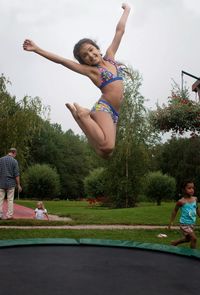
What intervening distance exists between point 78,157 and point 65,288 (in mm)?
30936

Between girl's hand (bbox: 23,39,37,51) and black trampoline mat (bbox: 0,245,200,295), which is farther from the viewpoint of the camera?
girl's hand (bbox: 23,39,37,51)

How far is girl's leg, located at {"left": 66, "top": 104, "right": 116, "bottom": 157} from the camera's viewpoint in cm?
254

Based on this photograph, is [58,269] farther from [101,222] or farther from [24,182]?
[24,182]

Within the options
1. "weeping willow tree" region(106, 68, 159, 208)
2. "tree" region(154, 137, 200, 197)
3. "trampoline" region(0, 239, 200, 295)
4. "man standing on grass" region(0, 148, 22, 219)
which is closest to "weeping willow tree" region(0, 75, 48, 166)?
"weeping willow tree" region(106, 68, 159, 208)

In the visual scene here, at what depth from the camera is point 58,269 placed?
2.24 m

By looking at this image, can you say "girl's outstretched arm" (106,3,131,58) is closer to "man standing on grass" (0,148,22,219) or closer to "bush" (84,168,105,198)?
"man standing on grass" (0,148,22,219)

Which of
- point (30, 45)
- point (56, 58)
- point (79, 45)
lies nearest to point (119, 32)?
point (79, 45)

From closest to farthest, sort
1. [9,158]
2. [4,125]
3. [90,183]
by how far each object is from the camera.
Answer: [9,158], [4,125], [90,183]

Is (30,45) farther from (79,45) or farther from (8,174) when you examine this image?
(8,174)

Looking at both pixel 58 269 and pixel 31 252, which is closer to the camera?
pixel 58 269

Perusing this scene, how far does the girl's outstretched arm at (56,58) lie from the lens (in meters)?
2.74

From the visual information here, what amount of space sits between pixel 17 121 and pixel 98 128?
876 centimetres

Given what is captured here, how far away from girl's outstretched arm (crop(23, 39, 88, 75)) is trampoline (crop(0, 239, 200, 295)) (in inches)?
52.4

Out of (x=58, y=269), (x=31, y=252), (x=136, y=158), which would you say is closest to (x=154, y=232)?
(x=31, y=252)
